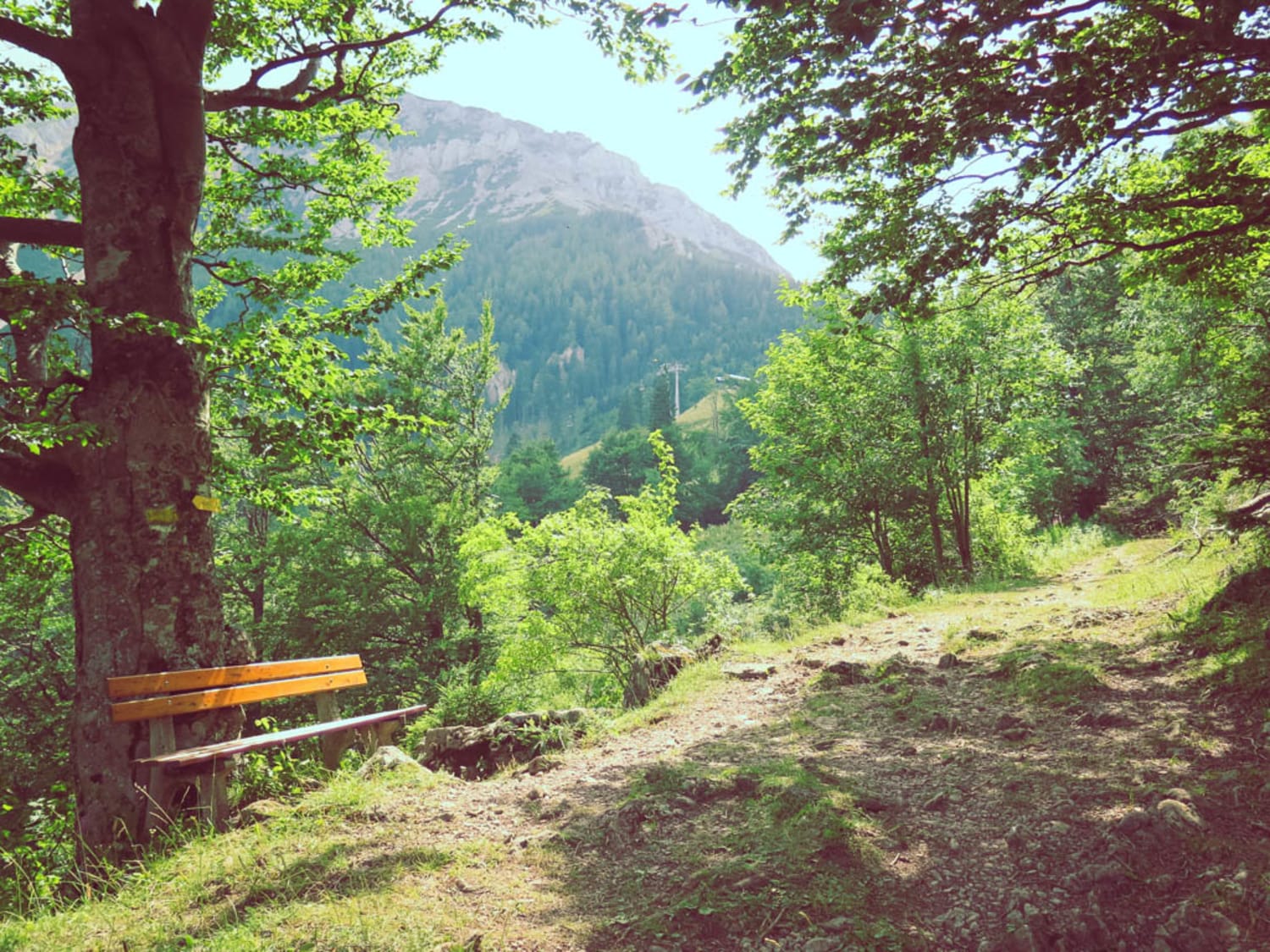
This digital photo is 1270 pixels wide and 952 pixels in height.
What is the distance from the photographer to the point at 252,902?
3.28 metres

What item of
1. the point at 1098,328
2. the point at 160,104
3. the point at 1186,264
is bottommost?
the point at 1186,264

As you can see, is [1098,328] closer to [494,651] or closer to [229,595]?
[494,651]

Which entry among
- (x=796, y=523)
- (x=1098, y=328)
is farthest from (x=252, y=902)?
(x=1098, y=328)

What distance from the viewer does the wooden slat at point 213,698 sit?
411 centimetres

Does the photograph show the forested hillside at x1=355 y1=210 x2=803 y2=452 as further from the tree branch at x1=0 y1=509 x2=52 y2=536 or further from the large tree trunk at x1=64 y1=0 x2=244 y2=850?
the large tree trunk at x1=64 y1=0 x2=244 y2=850

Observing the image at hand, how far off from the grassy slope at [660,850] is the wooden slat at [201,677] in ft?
3.18

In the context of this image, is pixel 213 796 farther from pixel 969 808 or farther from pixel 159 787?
pixel 969 808

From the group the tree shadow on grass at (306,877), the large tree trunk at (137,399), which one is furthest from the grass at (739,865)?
the large tree trunk at (137,399)

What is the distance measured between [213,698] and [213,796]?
63 cm

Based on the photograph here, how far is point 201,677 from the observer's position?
4520mm

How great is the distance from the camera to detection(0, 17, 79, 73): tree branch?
4.75 meters

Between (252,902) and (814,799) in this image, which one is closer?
(252,902)

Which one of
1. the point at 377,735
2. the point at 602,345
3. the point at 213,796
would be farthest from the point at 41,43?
the point at 602,345

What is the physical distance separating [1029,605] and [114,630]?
33.2ft
